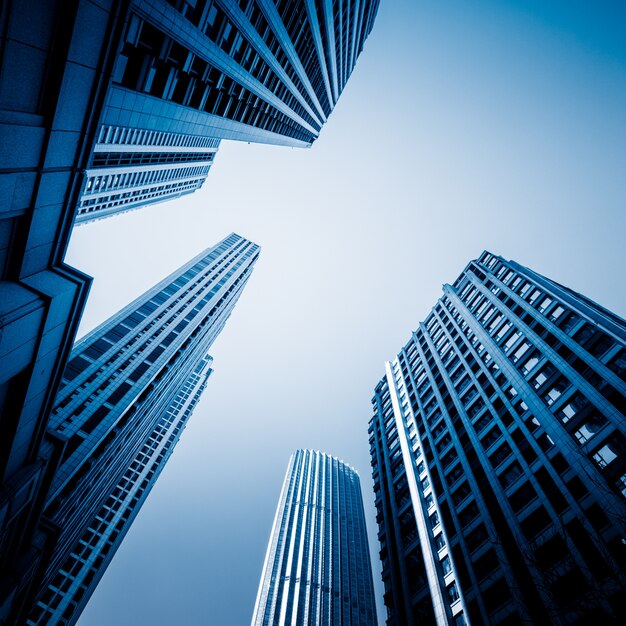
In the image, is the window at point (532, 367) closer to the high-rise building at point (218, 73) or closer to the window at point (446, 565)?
the window at point (446, 565)

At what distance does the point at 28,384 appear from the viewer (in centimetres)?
1066

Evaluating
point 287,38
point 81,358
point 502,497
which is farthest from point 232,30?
point 502,497

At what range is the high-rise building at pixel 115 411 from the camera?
3497 cm

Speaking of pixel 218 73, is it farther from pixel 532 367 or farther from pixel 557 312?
pixel 557 312

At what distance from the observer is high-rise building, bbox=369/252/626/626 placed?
2222 cm

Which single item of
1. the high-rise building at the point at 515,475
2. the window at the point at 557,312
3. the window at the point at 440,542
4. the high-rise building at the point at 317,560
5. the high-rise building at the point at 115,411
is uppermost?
the window at the point at 557,312

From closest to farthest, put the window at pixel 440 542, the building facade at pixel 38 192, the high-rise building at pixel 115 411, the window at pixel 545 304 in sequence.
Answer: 1. the building facade at pixel 38 192
2. the window at pixel 440 542
3. the high-rise building at pixel 115 411
4. the window at pixel 545 304

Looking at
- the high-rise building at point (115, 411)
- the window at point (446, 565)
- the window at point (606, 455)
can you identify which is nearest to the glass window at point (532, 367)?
the window at point (606, 455)

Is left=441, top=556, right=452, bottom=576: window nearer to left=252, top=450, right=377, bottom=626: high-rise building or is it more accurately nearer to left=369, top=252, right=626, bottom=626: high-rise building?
left=369, top=252, right=626, bottom=626: high-rise building

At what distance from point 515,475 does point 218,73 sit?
40.8m

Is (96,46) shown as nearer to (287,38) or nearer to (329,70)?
(287,38)

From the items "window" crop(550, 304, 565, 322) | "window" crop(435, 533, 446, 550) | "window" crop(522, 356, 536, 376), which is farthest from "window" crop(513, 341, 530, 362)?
"window" crop(435, 533, 446, 550)

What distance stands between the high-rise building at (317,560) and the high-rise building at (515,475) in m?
91.0

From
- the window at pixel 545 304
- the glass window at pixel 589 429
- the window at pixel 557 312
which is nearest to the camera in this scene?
the glass window at pixel 589 429
